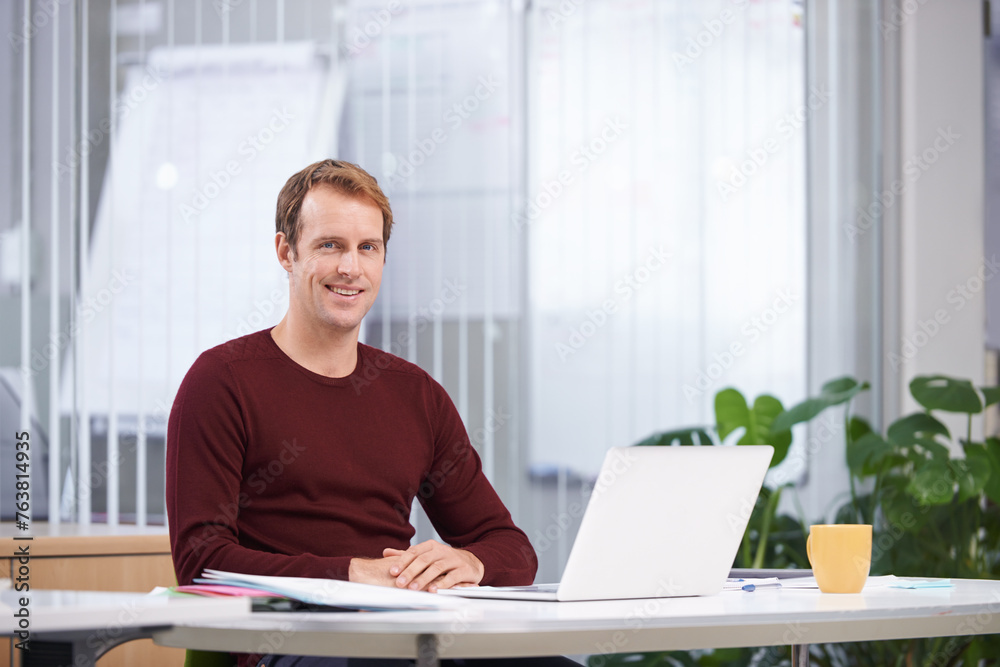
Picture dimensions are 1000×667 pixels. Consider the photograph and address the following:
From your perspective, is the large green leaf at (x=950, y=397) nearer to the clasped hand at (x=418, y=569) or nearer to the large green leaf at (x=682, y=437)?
the large green leaf at (x=682, y=437)

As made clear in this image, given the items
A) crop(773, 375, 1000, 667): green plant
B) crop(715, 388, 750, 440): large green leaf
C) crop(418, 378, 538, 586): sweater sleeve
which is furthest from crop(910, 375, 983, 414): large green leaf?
crop(418, 378, 538, 586): sweater sleeve

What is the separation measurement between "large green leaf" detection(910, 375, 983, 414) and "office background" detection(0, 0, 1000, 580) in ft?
1.69

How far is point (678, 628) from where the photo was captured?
38.0 inches

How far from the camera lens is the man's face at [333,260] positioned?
63.9 inches

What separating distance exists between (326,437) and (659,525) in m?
0.66

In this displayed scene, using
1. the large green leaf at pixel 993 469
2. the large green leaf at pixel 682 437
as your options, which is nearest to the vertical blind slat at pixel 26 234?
the large green leaf at pixel 682 437

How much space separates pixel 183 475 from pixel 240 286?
156 cm

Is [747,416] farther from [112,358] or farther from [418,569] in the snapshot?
[112,358]

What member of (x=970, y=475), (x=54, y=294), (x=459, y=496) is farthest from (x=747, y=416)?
(x=54, y=294)

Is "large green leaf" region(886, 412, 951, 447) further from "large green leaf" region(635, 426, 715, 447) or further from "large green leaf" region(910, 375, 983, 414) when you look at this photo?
"large green leaf" region(635, 426, 715, 447)

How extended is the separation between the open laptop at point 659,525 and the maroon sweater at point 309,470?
0.37 meters

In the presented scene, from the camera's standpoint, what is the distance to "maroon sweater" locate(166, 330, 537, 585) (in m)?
1.40

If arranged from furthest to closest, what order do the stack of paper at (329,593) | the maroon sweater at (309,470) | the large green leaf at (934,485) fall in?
the large green leaf at (934,485) < the maroon sweater at (309,470) < the stack of paper at (329,593)

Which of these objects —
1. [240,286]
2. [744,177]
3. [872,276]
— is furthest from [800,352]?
[240,286]
